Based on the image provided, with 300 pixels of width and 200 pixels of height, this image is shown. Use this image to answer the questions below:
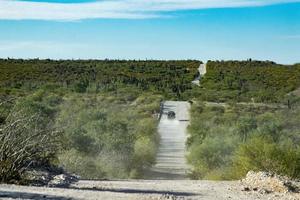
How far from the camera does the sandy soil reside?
50.2ft

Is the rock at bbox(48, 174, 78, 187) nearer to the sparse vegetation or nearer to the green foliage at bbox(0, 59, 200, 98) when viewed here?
the sparse vegetation

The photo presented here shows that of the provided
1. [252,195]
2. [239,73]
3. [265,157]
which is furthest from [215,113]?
[239,73]

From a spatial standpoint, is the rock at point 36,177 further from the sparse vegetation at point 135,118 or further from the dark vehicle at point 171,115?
the dark vehicle at point 171,115

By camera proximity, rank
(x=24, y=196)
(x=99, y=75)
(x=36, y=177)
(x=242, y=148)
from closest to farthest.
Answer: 1. (x=24, y=196)
2. (x=36, y=177)
3. (x=242, y=148)
4. (x=99, y=75)

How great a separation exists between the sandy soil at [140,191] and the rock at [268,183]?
0.36 m

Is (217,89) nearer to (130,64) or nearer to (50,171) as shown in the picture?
(130,64)

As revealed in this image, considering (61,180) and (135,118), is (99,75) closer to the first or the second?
(135,118)

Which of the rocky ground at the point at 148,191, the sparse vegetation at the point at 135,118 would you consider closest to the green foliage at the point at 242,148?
the sparse vegetation at the point at 135,118

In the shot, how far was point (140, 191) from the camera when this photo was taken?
18.4m

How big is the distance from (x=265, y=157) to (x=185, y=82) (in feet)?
292

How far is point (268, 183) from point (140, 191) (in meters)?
3.88

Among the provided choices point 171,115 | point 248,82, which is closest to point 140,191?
point 171,115

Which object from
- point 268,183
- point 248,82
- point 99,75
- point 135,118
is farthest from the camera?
point 99,75

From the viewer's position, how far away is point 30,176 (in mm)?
18953
